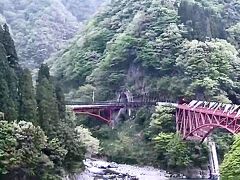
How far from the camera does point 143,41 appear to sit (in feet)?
205

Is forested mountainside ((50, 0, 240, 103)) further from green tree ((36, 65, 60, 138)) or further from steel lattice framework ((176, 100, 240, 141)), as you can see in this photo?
green tree ((36, 65, 60, 138))

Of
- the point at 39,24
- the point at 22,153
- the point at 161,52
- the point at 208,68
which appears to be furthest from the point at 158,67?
the point at 39,24

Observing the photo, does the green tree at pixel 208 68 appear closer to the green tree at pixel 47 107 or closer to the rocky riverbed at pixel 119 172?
the rocky riverbed at pixel 119 172

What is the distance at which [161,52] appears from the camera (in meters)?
58.8

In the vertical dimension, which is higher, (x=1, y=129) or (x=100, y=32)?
(x=100, y=32)

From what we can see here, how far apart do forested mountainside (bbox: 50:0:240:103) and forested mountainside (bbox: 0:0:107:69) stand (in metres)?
21.7

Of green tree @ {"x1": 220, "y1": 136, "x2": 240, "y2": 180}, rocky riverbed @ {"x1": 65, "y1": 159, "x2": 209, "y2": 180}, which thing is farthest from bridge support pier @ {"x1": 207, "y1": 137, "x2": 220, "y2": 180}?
green tree @ {"x1": 220, "y1": 136, "x2": 240, "y2": 180}

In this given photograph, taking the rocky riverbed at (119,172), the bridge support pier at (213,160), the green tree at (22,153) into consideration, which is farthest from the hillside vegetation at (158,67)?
the green tree at (22,153)

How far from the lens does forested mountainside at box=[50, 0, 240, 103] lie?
53.1m

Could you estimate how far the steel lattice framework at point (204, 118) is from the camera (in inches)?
1415

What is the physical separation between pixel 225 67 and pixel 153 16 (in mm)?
14925

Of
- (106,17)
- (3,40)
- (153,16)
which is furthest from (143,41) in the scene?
(3,40)

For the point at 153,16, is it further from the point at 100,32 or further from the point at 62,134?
the point at 62,134

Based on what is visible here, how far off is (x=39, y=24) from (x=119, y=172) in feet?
220
